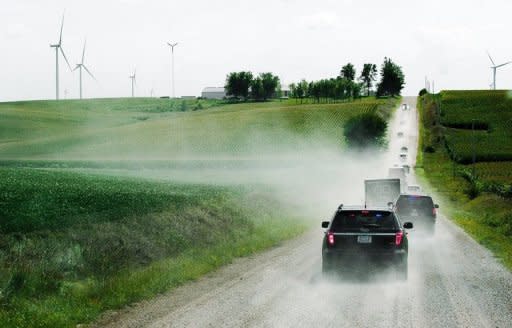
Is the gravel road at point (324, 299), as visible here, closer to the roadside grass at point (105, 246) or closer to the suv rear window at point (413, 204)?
the roadside grass at point (105, 246)

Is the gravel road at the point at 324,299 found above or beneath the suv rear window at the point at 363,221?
beneath

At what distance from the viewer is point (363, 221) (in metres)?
16.4

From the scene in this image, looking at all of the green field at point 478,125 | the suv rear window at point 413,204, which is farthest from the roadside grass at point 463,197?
the suv rear window at point 413,204

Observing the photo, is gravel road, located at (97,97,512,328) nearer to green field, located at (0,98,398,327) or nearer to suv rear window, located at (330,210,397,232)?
green field, located at (0,98,398,327)

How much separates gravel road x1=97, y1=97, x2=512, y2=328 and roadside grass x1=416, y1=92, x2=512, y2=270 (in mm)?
3534

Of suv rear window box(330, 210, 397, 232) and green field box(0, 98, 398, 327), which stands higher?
suv rear window box(330, 210, 397, 232)

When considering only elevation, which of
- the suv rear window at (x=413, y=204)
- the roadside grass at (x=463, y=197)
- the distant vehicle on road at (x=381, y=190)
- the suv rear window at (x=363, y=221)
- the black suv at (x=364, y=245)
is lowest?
the roadside grass at (x=463, y=197)

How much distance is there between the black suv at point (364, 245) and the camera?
52.1 ft

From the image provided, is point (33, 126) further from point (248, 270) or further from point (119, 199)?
point (248, 270)

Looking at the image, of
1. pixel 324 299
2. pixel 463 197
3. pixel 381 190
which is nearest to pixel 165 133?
pixel 463 197

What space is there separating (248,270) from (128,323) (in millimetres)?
6604

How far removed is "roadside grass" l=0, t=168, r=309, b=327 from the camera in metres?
13.3

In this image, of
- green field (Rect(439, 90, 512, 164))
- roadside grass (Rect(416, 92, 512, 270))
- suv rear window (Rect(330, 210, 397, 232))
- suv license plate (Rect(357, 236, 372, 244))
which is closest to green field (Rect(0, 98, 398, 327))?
suv rear window (Rect(330, 210, 397, 232))

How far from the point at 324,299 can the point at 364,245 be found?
8.78ft
